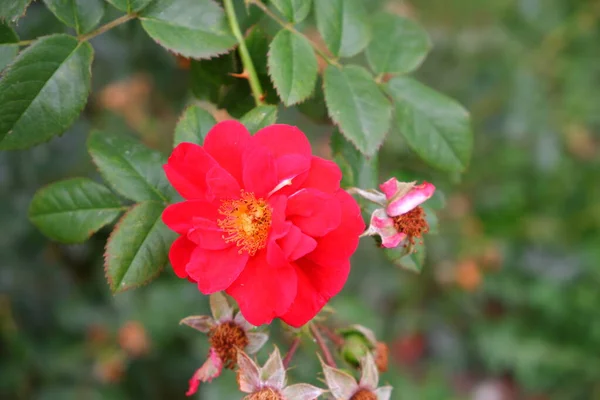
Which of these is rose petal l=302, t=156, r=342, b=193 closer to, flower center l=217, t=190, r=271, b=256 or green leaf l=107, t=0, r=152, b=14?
flower center l=217, t=190, r=271, b=256

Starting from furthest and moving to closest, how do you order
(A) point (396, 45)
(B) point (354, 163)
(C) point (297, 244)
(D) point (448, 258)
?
(D) point (448, 258)
(A) point (396, 45)
(B) point (354, 163)
(C) point (297, 244)

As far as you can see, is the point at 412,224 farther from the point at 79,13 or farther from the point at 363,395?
the point at 79,13

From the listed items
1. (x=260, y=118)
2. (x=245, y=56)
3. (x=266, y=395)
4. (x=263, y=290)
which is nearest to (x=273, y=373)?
(x=266, y=395)

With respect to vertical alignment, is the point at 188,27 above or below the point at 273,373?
above

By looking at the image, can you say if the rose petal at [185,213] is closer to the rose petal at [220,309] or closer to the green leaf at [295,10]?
the rose petal at [220,309]

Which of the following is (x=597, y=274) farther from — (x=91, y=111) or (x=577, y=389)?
(x=91, y=111)

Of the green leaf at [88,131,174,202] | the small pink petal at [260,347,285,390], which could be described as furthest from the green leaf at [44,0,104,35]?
the small pink petal at [260,347,285,390]

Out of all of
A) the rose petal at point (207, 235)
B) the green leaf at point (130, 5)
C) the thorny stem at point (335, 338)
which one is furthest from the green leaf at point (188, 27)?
the thorny stem at point (335, 338)
